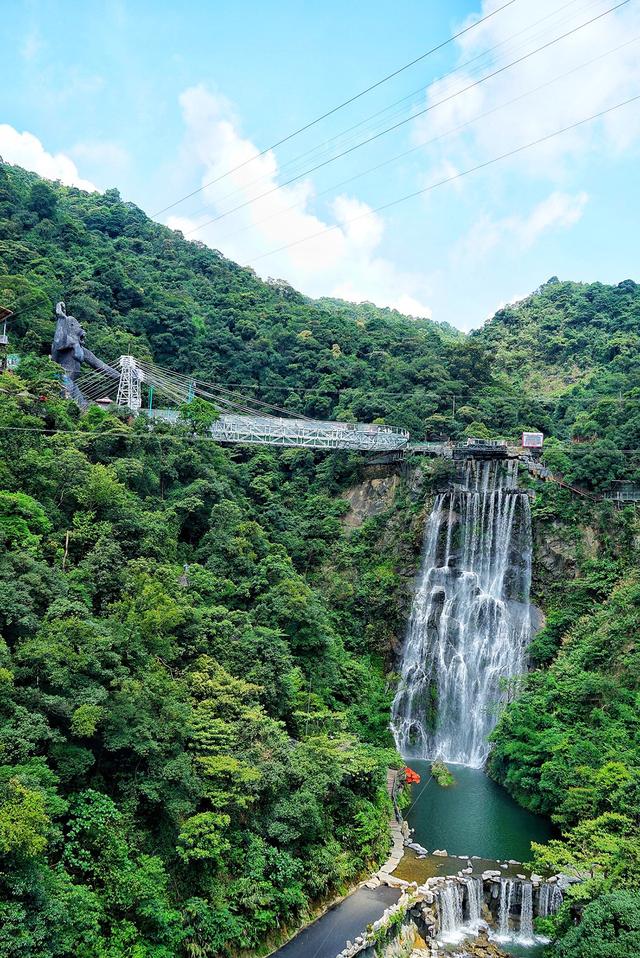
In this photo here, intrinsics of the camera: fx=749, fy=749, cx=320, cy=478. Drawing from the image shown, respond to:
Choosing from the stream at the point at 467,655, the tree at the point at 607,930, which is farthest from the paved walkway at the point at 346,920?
the tree at the point at 607,930

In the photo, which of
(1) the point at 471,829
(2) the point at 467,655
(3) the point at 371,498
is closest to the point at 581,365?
(3) the point at 371,498

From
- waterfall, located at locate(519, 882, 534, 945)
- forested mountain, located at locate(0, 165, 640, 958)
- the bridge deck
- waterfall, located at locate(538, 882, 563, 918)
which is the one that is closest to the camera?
forested mountain, located at locate(0, 165, 640, 958)

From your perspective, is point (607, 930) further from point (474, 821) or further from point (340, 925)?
point (474, 821)

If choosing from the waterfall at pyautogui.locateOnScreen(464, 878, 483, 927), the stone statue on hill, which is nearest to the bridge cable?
the stone statue on hill

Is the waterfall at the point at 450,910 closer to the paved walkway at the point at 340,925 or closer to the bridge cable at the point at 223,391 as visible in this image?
the paved walkway at the point at 340,925

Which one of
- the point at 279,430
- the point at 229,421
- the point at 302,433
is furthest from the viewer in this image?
the point at 302,433

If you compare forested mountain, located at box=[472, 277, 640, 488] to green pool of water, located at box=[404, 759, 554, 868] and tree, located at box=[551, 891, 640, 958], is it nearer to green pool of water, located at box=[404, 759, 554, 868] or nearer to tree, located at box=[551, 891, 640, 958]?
green pool of water, located at box=[404, 759, 554, 868]
